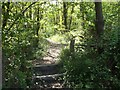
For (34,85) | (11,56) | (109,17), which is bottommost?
(34,85)

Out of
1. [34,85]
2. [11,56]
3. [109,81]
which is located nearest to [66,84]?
[34,85]

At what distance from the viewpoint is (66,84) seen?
19.4 feet

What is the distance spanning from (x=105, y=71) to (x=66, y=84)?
1.13m

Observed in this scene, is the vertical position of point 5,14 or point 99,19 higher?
point 5,14

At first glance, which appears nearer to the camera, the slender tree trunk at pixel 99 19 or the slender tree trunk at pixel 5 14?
the slender tree trunk at pixel 5 14

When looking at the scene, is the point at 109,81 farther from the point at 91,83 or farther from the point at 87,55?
the point at 87,55

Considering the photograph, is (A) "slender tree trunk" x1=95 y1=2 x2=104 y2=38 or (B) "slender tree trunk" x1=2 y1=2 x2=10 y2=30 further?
(A) "slender tree trunk" x1=95 y1=2 x2=104 y2=38

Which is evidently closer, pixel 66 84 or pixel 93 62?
pixel 93 62

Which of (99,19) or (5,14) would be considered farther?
(99,19)

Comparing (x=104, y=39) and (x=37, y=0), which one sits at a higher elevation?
(x=37, y=0)

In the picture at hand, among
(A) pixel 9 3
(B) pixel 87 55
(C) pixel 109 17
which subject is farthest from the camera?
(C) pixel 109 17

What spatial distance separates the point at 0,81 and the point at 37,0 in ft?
11.5

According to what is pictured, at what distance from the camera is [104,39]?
219 inches

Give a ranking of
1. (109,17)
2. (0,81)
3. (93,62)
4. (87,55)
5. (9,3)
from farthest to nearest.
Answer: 1. (109,17)
2. (9,3)
3. (87,55)
4. (93,62)
5. (0,81)
